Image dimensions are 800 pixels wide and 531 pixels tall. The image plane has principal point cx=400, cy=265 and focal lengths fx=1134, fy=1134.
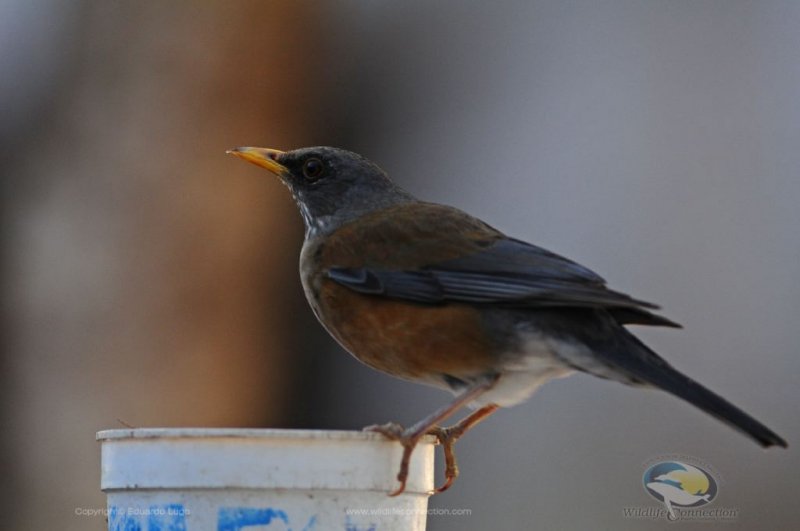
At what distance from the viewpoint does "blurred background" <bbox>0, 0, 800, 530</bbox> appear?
814 cm

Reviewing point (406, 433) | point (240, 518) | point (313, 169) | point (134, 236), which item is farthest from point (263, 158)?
point (134, 236)

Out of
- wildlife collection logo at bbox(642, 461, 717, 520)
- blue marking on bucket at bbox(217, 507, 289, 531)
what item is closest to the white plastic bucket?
blue marking on bucket at bbox(217, 507, 289, 531)

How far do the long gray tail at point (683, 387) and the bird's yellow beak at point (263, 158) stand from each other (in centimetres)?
193

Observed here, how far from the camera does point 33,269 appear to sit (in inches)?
330

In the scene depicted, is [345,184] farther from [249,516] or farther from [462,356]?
[249,516]

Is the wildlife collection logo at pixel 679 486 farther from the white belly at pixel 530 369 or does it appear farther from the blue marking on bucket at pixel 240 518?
the blue marking on bucket at pixel 240 518

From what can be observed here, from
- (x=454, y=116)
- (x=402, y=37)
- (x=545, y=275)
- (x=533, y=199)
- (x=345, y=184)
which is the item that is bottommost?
(x=545, y=275)

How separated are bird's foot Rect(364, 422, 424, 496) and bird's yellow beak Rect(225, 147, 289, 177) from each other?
2.07 metres

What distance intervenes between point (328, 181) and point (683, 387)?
7.05ft

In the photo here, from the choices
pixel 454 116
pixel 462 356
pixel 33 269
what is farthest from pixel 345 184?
pixel 454 116

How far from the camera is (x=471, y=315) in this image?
13.3 ft

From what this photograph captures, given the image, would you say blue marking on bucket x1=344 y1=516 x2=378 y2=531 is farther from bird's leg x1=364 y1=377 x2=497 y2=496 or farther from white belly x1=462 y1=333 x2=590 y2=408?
white belly x1=462 y1=333 x2=590 y2=408

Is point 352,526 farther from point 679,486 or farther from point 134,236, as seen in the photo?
point 134,236

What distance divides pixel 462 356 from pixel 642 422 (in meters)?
5.15
